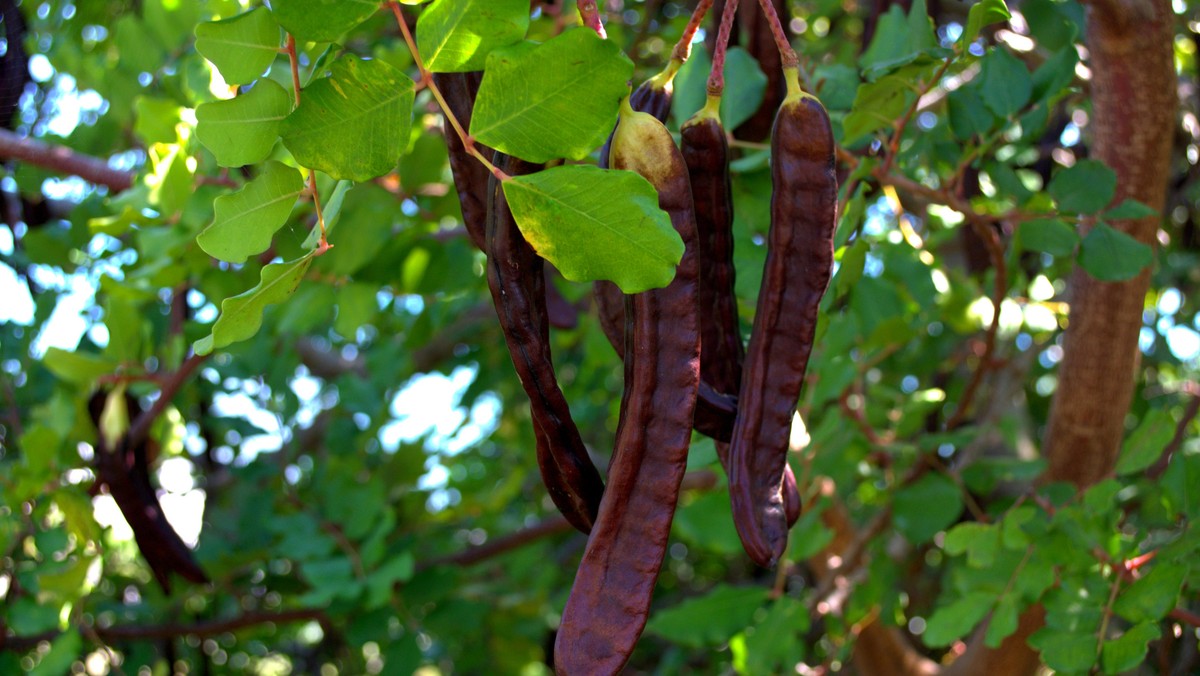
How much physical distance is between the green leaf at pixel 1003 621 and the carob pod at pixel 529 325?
32.0 inches

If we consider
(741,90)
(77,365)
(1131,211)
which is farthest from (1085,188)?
(77,365)

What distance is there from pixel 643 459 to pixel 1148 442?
3.19 ft

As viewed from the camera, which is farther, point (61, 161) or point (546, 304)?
point (61, 161)

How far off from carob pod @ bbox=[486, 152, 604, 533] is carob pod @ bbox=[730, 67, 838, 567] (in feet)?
0.46

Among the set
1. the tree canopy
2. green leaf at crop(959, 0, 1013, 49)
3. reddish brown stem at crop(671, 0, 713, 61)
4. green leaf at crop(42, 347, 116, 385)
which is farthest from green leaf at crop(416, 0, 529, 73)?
green leaf at crop(42, 347, 116, 385)

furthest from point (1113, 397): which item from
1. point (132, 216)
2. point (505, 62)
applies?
point (132, 216)

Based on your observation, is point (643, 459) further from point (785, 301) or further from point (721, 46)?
point (721, 46)

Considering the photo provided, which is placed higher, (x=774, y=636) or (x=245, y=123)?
(x=245, y=123)

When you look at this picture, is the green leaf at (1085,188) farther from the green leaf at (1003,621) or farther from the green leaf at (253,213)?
the green leaf at (253,213)

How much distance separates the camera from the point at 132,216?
4.92ft

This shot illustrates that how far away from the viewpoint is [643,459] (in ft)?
2.88

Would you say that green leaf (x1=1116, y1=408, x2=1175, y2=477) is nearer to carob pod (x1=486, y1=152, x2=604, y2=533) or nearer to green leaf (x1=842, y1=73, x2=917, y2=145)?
green leaf (x1=842, y1=73, x2=917, y2=145)

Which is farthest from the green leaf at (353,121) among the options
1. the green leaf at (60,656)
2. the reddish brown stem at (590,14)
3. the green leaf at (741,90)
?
the green leaf at (60,656)

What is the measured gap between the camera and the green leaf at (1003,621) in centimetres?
148
